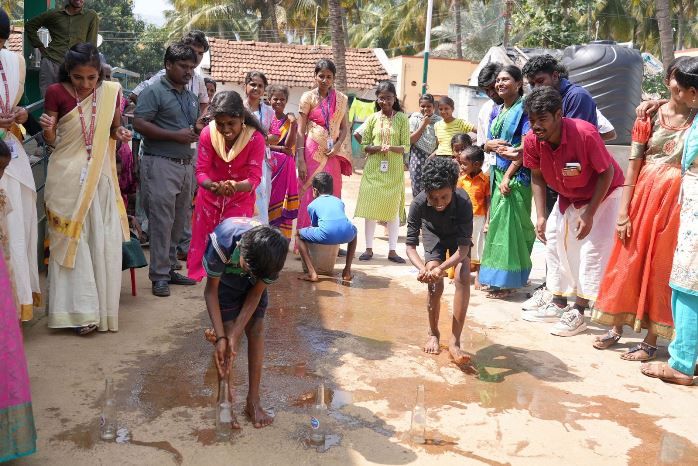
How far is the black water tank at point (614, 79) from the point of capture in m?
13.4

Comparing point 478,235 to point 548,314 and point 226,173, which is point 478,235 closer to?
point 548,314

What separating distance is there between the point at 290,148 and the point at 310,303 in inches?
90.4

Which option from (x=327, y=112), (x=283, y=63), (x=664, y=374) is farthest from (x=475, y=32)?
(x=664, y=374)

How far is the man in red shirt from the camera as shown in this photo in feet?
16.6

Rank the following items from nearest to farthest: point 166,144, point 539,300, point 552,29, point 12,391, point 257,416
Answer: point 12,391 < point 257,416 < point 166,144 < point 539,300 < point 552,29

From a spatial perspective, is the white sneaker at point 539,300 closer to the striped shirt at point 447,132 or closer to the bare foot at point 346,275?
the bare foot at point 346,275

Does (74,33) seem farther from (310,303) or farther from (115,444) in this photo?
(115,444)

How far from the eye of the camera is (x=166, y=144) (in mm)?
5734

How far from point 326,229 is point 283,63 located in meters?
19.6

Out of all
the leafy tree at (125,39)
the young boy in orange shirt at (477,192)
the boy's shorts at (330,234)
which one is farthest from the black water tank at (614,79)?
the leafy tree at (125,39)

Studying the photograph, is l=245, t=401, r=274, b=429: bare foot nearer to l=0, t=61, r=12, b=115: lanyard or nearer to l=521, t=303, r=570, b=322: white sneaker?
l=0, t=61, r=12, b=115: lanyard

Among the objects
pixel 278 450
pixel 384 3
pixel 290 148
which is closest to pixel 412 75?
pixel 384 3

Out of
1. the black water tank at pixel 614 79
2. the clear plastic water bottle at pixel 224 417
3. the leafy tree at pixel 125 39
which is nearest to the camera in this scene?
the clear plastic water bottle at pixel 224 417

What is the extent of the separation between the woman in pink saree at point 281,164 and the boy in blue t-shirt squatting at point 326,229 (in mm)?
714
